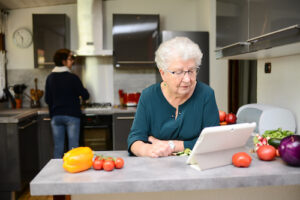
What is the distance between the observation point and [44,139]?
3566mm

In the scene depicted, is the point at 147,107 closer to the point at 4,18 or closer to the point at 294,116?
the point at 294,116

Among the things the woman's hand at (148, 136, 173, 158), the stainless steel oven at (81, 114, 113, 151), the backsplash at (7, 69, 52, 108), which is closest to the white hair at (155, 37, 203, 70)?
the woman's hand at (148, 136, 173, 158)

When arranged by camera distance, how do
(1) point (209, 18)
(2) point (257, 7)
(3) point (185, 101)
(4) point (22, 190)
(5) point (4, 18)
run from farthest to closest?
1. (5) point (4, 18)
2. (1) point (209, 18)
3. (4) point (22, 190)
4. (2) point (257, 7)
5. (3) point (185, 101)

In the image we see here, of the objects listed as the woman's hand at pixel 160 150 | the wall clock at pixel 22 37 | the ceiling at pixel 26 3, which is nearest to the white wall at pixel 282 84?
the woman's hand at pixel 160 150

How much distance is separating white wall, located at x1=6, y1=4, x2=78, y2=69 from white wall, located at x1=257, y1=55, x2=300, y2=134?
2.67 m

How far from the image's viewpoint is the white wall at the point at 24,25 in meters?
3.99

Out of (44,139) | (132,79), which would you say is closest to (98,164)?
(44,139)

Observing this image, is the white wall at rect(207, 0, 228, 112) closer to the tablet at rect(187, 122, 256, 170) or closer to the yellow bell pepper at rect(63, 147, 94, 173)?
the tablet at rect(187, 122, 256, 170)

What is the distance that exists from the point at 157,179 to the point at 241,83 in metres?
3.07

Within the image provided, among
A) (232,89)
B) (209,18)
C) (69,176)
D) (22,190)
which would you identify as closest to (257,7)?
(69,176)

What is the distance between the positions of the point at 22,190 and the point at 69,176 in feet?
8.26

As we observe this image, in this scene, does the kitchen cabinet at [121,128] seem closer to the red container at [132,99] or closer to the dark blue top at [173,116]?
the red container at [132,99]

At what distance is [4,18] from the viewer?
3.94 metres

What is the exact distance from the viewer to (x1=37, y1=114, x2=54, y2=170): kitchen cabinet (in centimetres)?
355
